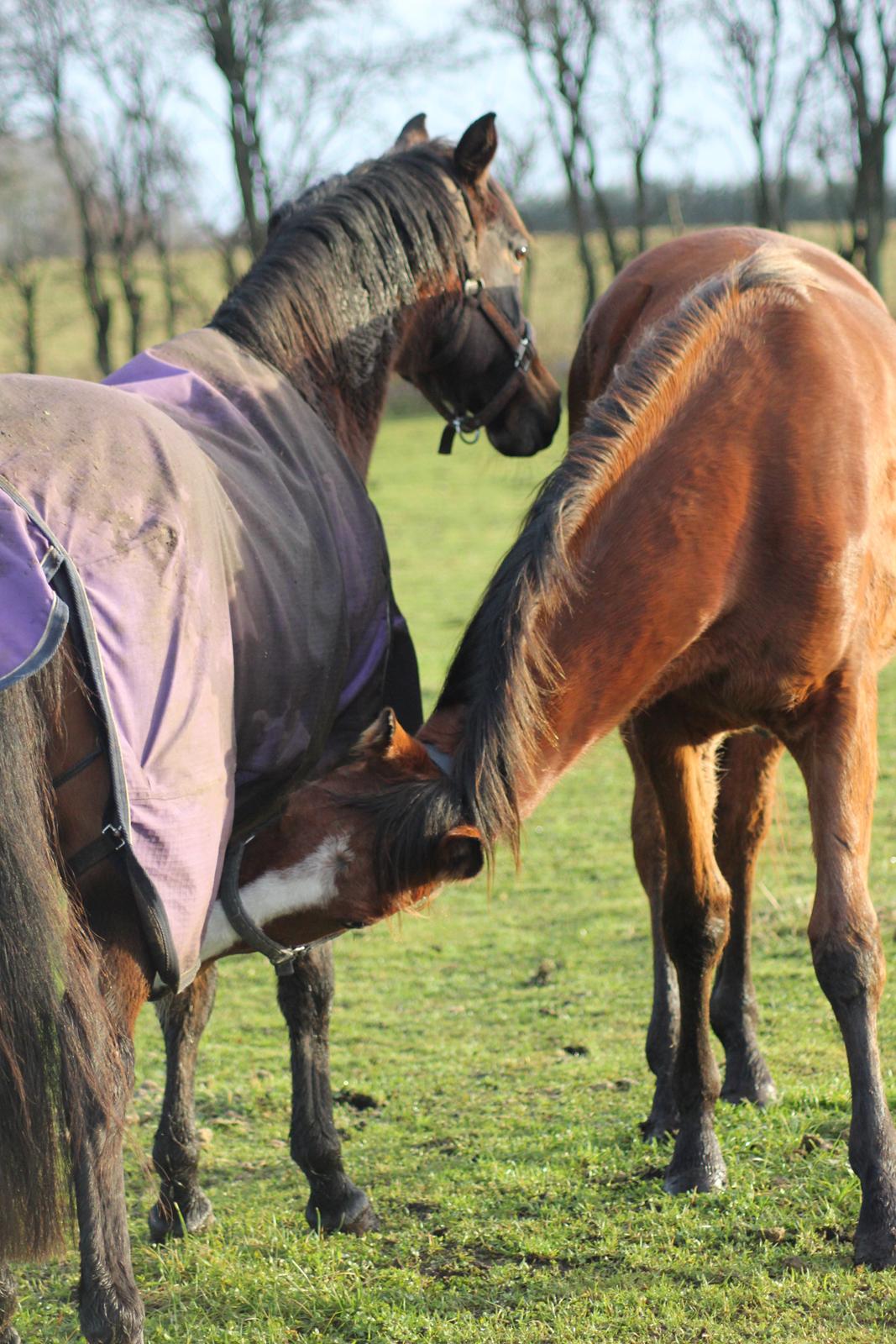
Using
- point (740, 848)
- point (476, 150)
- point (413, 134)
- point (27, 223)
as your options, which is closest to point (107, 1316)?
point (740, 848)

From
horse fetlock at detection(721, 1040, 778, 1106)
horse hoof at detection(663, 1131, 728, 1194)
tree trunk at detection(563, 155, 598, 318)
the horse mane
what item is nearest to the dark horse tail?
the horse mane

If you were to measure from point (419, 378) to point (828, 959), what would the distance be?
210 cm

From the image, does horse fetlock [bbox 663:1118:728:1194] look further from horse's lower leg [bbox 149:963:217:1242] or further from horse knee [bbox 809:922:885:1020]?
horse's lower leg [bbox 149:963:217:1242]

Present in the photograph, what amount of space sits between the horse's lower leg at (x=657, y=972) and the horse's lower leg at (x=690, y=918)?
0.12 m

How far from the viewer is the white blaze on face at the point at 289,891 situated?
2338 mm

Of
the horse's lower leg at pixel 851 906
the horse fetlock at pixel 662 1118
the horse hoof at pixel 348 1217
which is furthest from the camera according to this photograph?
the horse fetlock at pixel 662 1118

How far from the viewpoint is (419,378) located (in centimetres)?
398

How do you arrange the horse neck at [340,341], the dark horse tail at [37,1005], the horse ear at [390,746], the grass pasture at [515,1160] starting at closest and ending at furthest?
the dark horse tail at [37,1005], the horse ear at [390,746], the grass pasture at [515,1160], the horse neck at [340,341]

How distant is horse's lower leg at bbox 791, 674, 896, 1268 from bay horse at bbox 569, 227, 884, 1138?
66 cm

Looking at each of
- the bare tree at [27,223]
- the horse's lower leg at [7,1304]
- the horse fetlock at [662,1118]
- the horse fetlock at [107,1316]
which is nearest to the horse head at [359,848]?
the horse fetlock at [107,1316]

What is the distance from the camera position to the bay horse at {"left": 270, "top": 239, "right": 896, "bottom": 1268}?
94.6 inches

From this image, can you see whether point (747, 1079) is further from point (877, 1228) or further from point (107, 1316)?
point (107, 1316)

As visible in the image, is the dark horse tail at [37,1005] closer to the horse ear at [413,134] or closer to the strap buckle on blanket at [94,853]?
the strap buckle on blanket at [94,853]

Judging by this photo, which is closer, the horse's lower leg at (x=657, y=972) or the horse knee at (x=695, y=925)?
the horse knee at (x=695, y=925)
